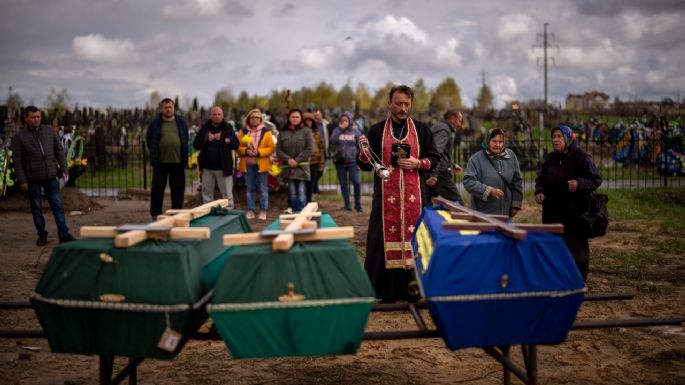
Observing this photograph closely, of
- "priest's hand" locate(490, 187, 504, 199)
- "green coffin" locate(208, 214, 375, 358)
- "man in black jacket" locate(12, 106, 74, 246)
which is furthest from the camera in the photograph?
"man in black jacket" locate(12, 106, 74, 246)

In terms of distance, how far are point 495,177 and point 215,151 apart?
5796mm

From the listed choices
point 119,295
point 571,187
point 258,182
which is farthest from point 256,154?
point 119,295

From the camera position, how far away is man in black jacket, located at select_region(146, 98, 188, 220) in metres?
9.94

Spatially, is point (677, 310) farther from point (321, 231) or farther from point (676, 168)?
point (676, 168)

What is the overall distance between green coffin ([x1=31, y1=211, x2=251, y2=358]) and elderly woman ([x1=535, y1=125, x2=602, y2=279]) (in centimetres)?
412

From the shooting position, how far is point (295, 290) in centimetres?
282

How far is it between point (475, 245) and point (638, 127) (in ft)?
77.1

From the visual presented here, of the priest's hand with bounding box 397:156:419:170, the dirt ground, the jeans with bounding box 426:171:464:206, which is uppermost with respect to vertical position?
the priest's hand with bounding box 397:156:419:170

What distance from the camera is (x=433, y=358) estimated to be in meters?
4.95

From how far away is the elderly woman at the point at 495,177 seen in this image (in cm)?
638

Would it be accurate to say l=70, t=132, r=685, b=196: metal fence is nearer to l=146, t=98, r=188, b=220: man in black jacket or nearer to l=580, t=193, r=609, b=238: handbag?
l=146, t=98, r=188, b=220: man in black jacket

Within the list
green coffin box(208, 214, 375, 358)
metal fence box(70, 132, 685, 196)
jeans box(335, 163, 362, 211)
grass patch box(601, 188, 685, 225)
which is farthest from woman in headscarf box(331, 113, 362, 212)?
green coffin box(208, 214, 375, 358)

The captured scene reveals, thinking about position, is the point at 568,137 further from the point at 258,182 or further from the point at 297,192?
the point at 258,182

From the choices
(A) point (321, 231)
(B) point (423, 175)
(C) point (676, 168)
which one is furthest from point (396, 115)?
(C) point (676, 168)
